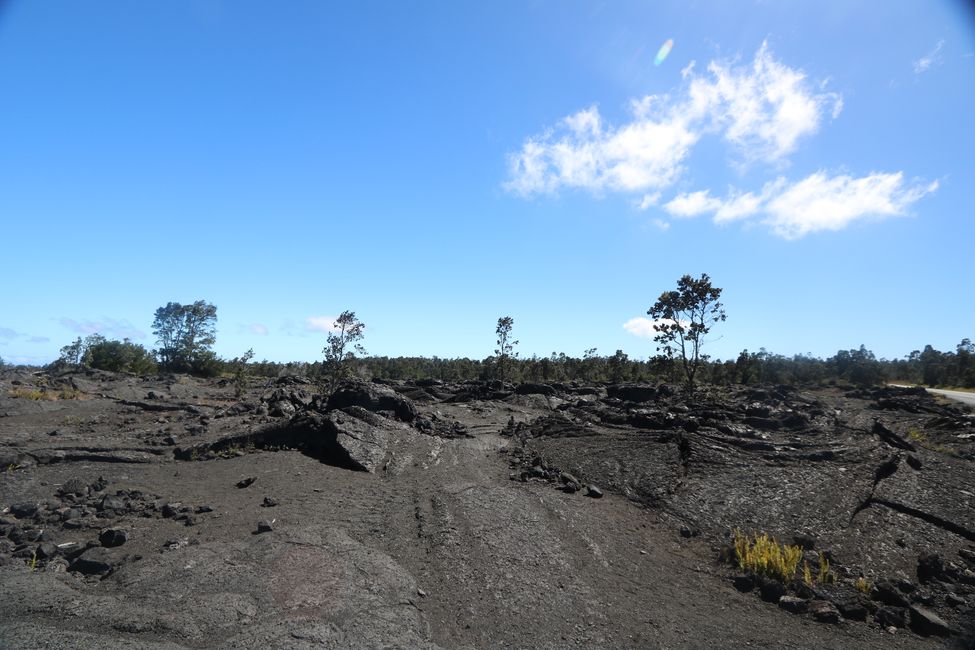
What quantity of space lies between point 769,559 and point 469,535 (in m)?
5.46

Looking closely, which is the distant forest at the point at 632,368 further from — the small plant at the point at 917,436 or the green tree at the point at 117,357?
the small plant at the point at 917,436

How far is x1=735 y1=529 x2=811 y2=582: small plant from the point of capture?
8703 mm

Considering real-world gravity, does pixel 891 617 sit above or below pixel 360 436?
below

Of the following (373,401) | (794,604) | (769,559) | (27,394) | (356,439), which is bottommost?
(794,604)

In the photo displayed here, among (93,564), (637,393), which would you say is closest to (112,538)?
(93,564)

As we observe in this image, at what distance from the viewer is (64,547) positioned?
26.8ft

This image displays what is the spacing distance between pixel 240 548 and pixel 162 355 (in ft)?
220

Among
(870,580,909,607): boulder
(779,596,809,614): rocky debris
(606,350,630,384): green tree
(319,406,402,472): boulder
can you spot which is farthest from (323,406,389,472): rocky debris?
(606,350,630,384): green tree

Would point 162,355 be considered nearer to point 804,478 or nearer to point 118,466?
point 118,466

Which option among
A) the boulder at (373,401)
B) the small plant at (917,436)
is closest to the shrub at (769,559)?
the small plant at (917,436)

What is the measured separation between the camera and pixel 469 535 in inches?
398

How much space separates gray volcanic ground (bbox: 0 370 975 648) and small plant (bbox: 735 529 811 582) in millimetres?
228

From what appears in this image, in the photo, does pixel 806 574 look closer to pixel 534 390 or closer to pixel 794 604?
pixel 794 604

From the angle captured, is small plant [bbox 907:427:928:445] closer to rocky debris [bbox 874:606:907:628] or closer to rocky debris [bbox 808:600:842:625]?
rocky debris [bbox 874:606:907:628]
